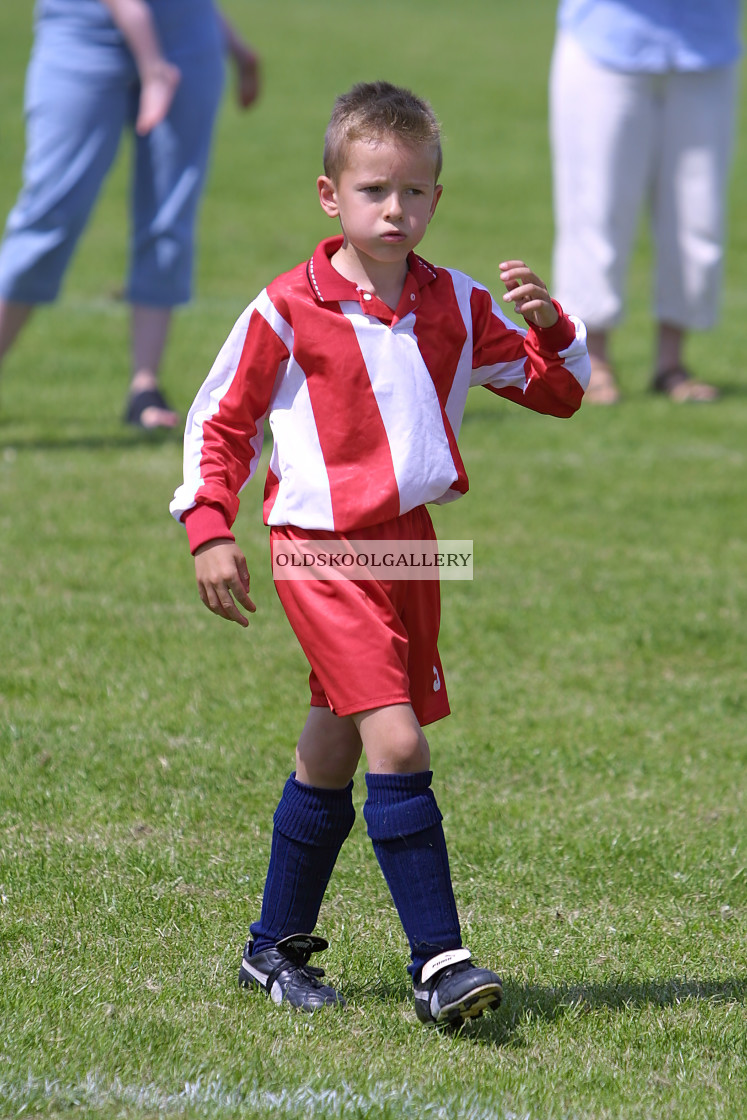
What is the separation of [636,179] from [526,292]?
5500 mm

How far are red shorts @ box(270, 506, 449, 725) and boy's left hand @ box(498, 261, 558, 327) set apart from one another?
0.41 metres

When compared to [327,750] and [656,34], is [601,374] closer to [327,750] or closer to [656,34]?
[656,34]

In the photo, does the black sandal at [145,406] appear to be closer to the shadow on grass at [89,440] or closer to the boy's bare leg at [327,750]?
the shadow on grass at [89,440]

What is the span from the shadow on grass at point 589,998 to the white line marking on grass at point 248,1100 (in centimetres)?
29

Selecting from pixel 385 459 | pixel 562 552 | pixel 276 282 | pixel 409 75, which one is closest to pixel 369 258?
pixel 276 282

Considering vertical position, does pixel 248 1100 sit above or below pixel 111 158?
below

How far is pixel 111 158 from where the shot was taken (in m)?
7.06

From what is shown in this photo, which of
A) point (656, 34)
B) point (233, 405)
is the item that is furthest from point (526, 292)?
point (656, 34)

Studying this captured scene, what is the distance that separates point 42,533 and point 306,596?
3157 mm

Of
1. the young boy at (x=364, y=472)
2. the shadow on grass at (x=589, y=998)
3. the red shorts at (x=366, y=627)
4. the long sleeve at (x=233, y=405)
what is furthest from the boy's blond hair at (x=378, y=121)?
the shadow on grass at (x=589, y=998)

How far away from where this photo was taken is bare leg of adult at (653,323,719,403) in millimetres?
8250

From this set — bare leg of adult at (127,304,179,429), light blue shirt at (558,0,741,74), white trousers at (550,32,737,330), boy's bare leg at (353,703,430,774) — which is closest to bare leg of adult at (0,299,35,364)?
bare leg of adult at (127,304,179,429)

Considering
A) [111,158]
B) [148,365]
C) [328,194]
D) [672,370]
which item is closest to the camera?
[328,194]

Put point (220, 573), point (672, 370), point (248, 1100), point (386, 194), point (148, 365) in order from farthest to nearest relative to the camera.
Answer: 1. point (672, 370)
2. point (148, 365)
3. point (386, 194)
4. point (220, 573)
5. point (248, 1100)
